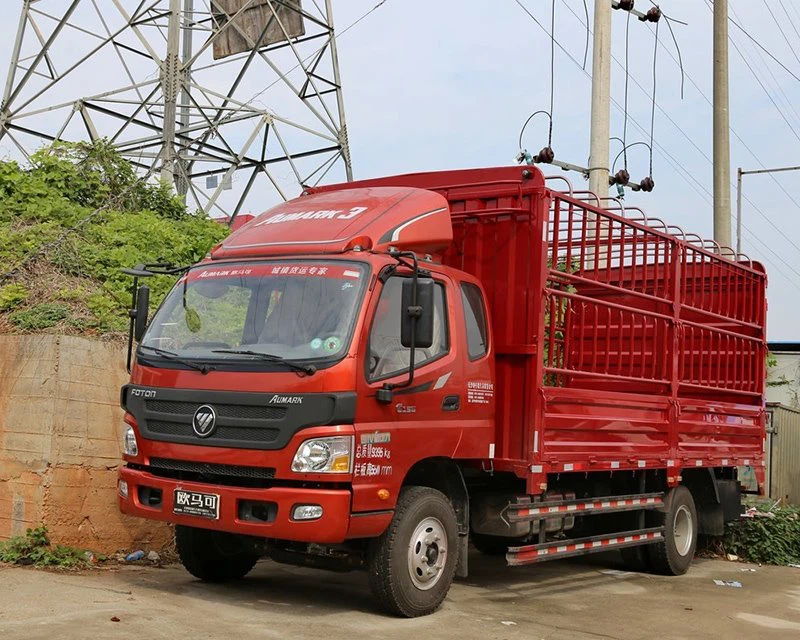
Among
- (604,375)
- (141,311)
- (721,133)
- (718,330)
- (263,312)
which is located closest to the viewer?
(263,312)

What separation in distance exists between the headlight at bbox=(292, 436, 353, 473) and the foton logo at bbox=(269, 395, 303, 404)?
0.86 ft

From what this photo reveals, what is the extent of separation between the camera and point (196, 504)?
689 centimetres

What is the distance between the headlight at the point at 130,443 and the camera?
733cm

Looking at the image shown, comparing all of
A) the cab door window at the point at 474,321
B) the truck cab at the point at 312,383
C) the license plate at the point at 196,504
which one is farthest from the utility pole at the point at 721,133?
the license plate at the point at 196,504

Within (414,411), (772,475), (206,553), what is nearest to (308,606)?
(206,553)

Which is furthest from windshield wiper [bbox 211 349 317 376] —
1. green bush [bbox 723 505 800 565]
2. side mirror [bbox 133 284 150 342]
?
green bush [bbox 723 505 800 565]

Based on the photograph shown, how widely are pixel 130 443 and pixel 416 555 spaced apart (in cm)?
218

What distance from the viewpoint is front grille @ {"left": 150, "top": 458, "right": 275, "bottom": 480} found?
6.72 meters

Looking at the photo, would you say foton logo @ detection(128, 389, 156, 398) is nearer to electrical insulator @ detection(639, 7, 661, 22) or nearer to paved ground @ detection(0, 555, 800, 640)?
paved ground @ detection(0, 555, 800, 640)

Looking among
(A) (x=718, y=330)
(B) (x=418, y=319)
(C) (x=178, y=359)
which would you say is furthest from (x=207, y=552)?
(A) (x=718, y=330)

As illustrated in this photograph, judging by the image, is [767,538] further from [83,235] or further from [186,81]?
[186,81]

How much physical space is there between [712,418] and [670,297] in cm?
162

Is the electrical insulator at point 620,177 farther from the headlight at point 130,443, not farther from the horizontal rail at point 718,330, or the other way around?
the headlight at point 130,443

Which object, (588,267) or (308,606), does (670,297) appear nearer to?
(588,267)
